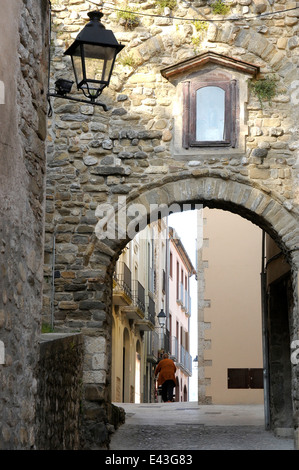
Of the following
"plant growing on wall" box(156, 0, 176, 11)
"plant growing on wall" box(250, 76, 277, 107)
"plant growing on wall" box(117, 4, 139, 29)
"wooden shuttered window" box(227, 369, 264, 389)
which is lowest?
"wooden shuttered window" box(227, 369, 264, 389)

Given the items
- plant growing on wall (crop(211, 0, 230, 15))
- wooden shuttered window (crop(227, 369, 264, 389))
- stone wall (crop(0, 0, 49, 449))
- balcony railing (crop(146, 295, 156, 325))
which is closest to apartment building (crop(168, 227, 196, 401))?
balcony railing (crop(146, 295, 156, 325))

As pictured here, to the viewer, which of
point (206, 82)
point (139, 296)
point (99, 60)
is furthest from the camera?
point (139, 296)

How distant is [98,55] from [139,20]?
379cm

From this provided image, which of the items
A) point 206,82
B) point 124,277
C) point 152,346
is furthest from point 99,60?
point 152,346

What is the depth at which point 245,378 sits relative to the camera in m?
16.1

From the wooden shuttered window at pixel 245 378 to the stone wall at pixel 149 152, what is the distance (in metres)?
5.65

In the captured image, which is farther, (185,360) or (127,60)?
(185,360)

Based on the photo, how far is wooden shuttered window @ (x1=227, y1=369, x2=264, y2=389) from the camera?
631 inches

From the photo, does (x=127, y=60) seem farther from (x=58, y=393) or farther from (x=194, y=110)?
(x=58, y=393)

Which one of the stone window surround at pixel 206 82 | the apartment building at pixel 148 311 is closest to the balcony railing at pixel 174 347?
the apartment building at pixel 148 311

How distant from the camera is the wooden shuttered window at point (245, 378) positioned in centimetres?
1603

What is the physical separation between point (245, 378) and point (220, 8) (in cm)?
743

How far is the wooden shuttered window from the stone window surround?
6450mm

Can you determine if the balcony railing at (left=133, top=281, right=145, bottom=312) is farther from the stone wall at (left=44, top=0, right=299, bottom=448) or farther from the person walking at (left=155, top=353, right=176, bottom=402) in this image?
the stone wall at (left=44, top=0, right=299, bottom=448)
